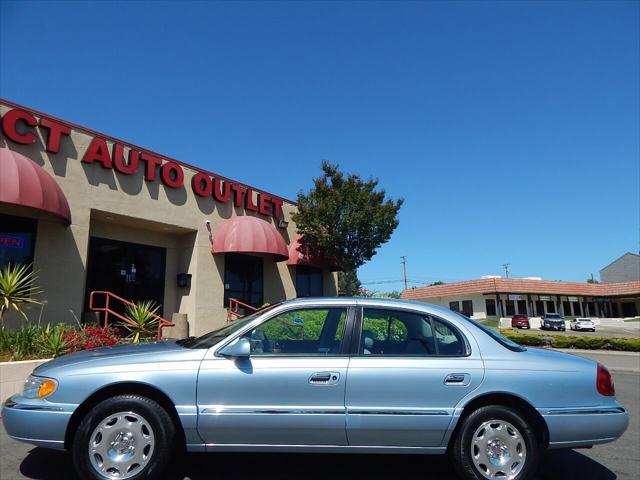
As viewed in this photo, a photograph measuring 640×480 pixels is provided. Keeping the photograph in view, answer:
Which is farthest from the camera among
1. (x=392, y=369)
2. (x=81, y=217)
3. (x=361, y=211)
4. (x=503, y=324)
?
(x=503, y=324)

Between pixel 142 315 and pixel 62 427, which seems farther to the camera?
pixel 142 315

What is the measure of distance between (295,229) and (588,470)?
45.3 ft

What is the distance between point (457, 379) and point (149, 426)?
8.70 feet

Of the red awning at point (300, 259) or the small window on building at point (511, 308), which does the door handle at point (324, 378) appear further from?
the small window on building at point (511, 308)

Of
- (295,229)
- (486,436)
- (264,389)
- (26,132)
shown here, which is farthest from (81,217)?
(486,436)

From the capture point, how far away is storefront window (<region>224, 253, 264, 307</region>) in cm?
1490

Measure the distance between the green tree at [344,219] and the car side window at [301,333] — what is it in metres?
12.3

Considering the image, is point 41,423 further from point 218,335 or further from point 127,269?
point 127,269

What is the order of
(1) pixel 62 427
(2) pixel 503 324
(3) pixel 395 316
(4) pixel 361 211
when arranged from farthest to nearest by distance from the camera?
(2) pixel 503 324 → (4) pixel 361 211 → (3) pixel 395 316 → (1) pixel 62 427

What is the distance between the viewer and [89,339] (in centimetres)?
853

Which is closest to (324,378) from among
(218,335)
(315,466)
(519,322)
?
(218,335)

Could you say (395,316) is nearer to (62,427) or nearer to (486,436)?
(486,436)

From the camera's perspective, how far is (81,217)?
11016 mm

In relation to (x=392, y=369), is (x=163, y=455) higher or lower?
lower
